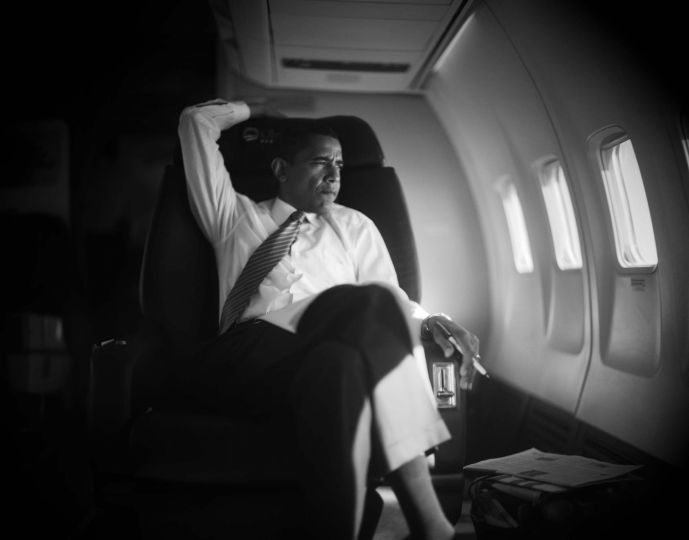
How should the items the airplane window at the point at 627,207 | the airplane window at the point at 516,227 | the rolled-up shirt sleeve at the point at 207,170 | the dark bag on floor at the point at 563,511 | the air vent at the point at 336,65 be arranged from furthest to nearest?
the airplane window at the point at 516,227
the air vent at the point at 336,65
the airplane window at the point at 627,207
the rolled-up shirt sleeve at the point at 207,170
the dark bag on floor at the point at 563,511

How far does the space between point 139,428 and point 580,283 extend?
2.00 metres

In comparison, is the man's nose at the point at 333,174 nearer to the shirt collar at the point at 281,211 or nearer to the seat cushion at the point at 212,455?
the shirt collar at the point at 281,211

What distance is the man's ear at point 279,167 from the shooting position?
6.44ft

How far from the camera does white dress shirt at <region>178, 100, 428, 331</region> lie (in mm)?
1769

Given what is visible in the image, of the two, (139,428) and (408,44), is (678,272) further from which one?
(139,428)

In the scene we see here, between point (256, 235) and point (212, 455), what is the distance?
81 centimetres

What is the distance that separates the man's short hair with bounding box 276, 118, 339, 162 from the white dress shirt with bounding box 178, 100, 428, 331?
0.55 ft

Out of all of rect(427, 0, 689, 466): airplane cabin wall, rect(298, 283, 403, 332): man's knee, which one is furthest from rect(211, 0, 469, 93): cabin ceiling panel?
rect(298, 283, 403, 332): man's knee

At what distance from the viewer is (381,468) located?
50.2 inches

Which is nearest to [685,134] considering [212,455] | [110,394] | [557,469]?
[557,469]

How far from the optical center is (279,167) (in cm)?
196

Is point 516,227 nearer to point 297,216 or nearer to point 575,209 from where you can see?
point 575,209

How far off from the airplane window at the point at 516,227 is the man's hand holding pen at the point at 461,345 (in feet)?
5.17

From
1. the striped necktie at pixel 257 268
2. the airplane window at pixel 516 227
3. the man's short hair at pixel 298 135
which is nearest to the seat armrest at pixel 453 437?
the striped necktie at pixel 257 268
